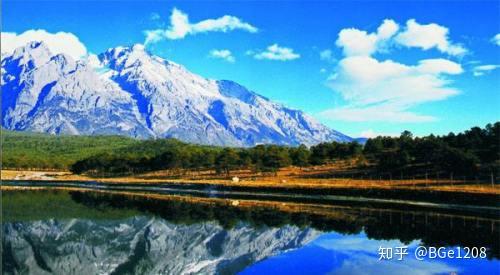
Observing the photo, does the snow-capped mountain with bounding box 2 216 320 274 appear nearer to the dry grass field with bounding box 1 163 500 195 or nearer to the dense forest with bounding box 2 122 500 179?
the dry grass field with bounding box 1 163 500 195

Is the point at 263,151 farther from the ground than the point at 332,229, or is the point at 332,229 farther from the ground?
the point at 263,151

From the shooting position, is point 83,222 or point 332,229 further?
point 83,222

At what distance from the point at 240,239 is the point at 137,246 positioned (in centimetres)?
947

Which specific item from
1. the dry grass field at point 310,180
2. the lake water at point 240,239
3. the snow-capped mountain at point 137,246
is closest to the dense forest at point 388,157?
the dry grass field at point 310,180

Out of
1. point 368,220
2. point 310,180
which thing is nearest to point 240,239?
point 368,220

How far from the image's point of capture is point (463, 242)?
4325 cm

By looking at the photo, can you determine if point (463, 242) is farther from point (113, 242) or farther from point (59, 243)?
point (59, 243)

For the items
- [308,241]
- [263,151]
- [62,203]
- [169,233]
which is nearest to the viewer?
[308,241]

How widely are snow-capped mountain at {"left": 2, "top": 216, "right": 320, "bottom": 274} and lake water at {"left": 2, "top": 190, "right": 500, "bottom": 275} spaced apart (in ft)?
0.24

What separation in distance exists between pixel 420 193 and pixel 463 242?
42.7m

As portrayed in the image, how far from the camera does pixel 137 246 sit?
43.9m

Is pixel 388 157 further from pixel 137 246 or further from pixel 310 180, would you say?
pixel 137 246

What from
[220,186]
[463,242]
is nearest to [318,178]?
[220,186]

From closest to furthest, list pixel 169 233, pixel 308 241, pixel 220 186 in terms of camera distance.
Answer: pixel 308 241 → pixel 169 233 → pixel 220 186
